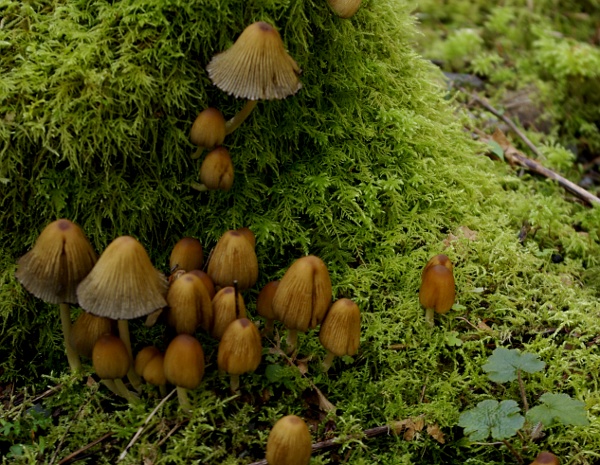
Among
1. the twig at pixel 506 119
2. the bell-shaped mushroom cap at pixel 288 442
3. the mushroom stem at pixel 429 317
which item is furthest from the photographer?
the twig at pixel 506 119

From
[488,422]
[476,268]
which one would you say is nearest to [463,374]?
[488,422]

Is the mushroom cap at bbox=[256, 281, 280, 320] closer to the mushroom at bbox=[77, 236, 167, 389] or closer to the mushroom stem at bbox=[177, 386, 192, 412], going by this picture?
the mushroom stem at bbox=[177, 386, 192, 412]

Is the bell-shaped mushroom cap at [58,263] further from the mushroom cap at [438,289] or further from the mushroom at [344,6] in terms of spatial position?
the mushroom at [344,6]

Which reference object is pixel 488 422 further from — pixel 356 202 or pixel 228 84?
pixel 228 84

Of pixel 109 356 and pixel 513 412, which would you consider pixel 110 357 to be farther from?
pixel 513 412

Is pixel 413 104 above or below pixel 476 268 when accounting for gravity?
above

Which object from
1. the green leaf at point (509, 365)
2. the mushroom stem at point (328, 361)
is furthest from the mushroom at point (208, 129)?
the green leaf at point (509, 365)
